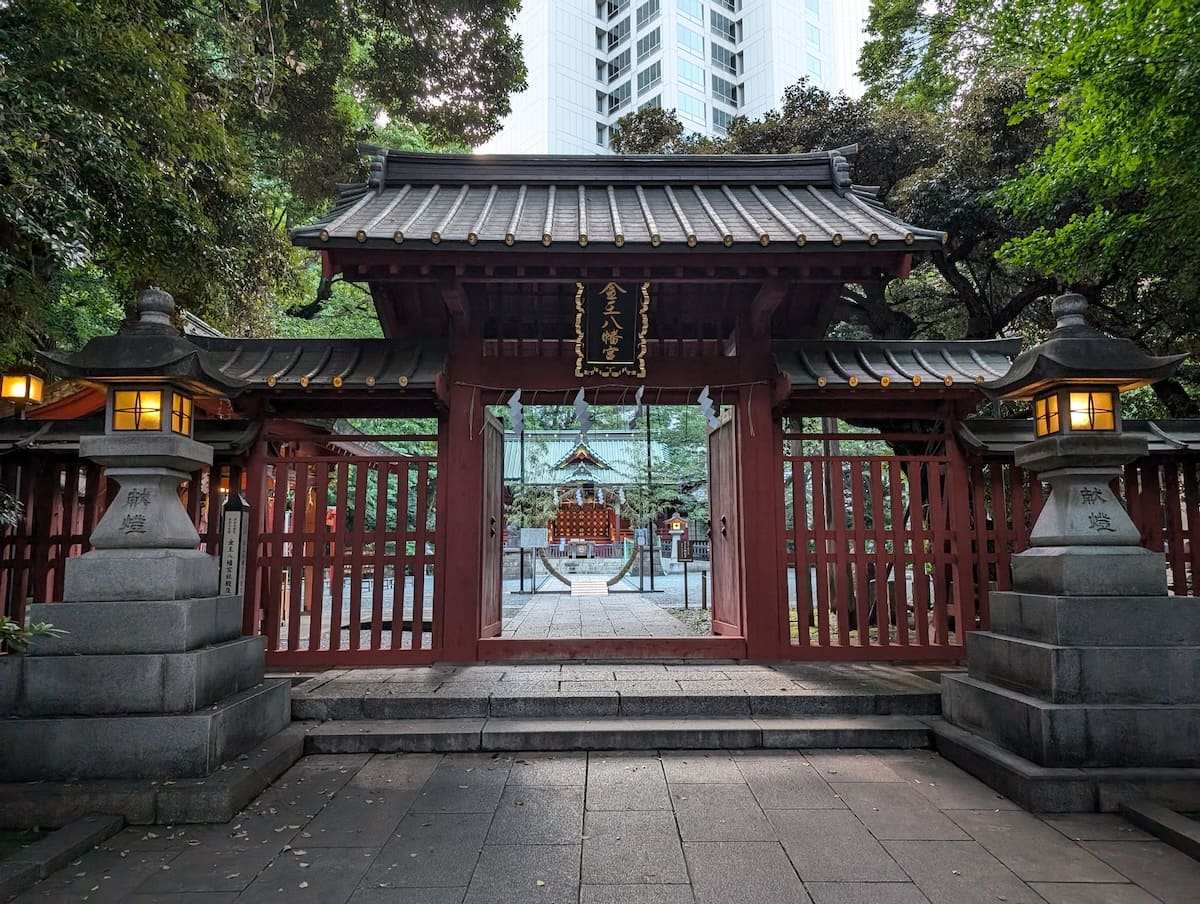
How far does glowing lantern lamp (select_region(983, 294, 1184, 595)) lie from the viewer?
4.45m

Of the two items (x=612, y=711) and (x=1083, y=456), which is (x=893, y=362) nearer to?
(x=1083, y=456)

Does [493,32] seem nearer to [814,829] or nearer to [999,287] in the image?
[999,287]

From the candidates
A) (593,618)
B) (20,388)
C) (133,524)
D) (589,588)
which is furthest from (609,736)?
(589,588)

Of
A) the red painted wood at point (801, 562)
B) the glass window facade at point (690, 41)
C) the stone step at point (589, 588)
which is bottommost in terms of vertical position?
the stone step at point (589, 588)

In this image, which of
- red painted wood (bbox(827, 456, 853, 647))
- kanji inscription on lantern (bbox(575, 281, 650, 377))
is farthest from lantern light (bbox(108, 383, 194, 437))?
red painted wood (bbox(827, 456, 853, 647))

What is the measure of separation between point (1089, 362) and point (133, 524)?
6768 millimetres

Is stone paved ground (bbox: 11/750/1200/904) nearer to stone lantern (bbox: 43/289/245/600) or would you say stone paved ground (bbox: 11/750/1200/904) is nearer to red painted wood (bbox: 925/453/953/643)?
stone lantern (bbox: 43/289/245/600)

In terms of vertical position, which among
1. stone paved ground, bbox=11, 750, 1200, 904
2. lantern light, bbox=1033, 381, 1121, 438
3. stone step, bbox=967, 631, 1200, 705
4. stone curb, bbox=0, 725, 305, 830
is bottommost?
stone paved ground, bbox=11, 750, 1200, 904

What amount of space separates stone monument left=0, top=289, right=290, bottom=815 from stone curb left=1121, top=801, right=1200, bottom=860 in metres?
5.48

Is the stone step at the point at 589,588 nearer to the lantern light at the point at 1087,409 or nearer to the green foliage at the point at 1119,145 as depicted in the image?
the green foliage at the point at 1119,145

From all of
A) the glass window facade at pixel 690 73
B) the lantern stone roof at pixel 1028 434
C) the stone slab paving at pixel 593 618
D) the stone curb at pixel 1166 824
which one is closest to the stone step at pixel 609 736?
the stone curb at pixel 1166 824

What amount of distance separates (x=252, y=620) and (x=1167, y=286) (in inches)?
479

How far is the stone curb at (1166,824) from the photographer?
3.39m

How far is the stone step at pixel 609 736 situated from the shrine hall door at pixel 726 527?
6.12 feet
